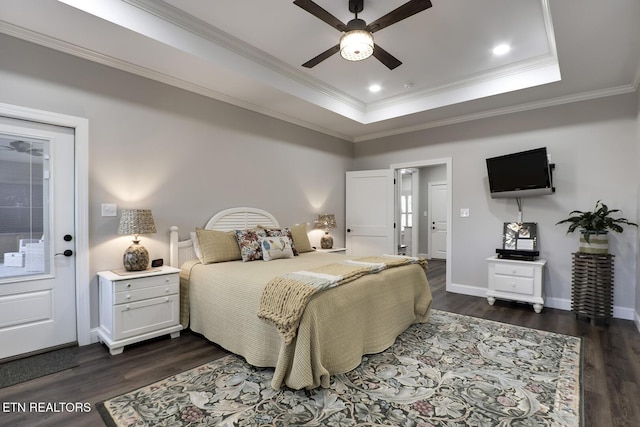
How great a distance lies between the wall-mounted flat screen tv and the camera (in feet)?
12.7

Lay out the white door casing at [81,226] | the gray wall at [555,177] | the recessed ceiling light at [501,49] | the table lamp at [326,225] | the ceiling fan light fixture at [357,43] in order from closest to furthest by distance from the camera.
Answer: the ceiling fan light fixture at [357,43] < the white door casing at [81,226] < the recessed ceiling light at [501,49] < the gray wall at [555,177] < the table lamp at [326,225]

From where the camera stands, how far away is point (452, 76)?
12.9 feet

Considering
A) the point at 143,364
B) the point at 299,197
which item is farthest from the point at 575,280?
the point at 143,364

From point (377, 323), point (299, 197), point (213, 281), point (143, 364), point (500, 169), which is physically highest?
point (500, 169)


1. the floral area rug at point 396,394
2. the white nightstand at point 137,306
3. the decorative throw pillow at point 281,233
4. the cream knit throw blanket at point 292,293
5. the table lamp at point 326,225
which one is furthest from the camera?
the table lamp at point 326,225

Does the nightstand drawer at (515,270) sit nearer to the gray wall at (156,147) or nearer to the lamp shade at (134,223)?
the gray wall at (156,147)

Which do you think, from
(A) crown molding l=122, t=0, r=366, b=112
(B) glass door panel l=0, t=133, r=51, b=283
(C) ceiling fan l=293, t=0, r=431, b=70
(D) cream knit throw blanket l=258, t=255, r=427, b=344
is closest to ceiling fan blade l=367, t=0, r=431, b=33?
(C) ceiling fan l=293, t=0, r=431, b=70

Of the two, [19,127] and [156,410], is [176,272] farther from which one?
[19,127]

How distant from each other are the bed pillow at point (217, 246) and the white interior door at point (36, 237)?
3.60 ft

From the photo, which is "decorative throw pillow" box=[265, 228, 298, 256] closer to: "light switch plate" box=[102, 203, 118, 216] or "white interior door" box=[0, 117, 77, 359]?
"light switch plate" box=[102, 203, 118, 216]

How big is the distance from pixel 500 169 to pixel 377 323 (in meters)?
2.87

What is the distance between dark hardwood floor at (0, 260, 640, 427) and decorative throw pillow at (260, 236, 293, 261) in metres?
1.06

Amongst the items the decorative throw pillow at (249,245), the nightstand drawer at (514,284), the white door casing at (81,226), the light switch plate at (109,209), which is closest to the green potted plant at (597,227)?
the nightstand drawer at (514,284)

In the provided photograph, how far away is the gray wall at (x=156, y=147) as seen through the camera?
2.74m
